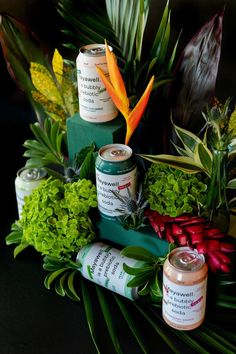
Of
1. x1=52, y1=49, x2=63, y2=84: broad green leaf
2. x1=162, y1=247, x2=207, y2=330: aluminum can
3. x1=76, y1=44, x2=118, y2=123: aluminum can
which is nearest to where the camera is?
x1=162, y1=247, x2=207, y2=330: aluminum can

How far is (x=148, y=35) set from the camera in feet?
3.70

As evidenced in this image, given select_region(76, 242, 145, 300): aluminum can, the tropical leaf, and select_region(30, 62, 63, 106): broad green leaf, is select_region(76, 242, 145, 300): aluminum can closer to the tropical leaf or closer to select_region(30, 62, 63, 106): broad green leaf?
the tropical leaf

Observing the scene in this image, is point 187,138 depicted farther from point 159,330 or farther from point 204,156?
point 159,330

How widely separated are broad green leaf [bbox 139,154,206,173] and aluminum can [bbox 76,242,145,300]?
0.57ft

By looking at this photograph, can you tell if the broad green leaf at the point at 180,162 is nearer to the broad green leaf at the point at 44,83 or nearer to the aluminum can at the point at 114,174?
the aluminum can at the point at 114,174

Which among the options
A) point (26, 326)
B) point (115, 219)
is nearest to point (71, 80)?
point (115, 219)

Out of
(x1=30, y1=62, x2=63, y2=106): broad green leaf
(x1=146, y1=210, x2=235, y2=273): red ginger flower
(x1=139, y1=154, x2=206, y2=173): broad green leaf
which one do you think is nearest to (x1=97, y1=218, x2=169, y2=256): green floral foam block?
(x1=146, y1=210, x2=235, y2=273): red ginger flower

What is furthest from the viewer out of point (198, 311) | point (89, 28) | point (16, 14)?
point (16, 14)

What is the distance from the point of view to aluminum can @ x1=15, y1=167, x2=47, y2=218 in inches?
43.4

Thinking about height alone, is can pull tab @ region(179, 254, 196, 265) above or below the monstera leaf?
below

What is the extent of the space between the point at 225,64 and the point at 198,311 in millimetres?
466

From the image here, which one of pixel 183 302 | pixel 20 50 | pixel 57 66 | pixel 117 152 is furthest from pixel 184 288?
pixel 20 50

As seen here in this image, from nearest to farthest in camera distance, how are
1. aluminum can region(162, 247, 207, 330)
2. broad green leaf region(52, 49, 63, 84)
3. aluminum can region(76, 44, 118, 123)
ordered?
aluminum can region(162, 247, 207, 330) → aluminum can region(76, 44, 118, 123) → broad green leaf region(52, 49, 63, 84)

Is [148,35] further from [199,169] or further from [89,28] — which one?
[199,169]
